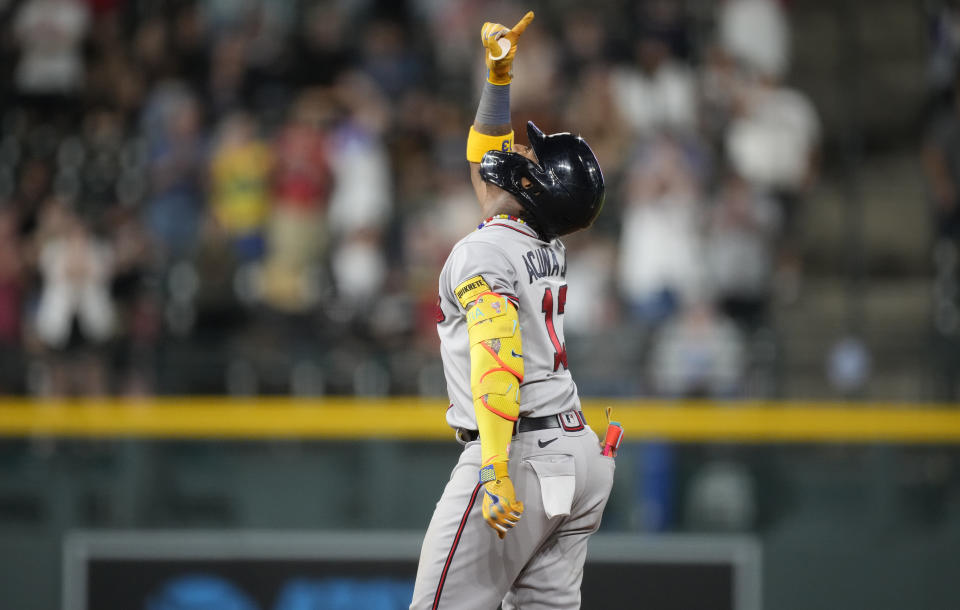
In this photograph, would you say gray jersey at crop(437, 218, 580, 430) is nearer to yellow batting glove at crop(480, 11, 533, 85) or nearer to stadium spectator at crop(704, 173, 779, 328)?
yellow batting glove at crop(480, 11, 533, 85)

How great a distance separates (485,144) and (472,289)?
65 centimetres

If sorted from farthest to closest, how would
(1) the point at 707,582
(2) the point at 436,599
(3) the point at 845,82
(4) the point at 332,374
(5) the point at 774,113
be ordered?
(3) the point at 845,82 < (5) the point at 774,113 < (4) the point at 332,374 < (1) the point at 707,582 < (2) the point at 436,599

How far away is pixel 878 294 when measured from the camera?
8.54 meters

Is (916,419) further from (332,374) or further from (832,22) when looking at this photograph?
(832,22)

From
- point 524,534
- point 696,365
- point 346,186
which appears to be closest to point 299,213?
point 346,186

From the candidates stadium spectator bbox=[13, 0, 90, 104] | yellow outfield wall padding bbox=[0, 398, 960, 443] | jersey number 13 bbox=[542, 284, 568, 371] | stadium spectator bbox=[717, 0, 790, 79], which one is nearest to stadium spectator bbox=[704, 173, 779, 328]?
stadium spectator bbox=[717, 0, 790, 79]

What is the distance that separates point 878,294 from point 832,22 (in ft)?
8.70

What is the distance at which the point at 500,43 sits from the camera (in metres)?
3.64

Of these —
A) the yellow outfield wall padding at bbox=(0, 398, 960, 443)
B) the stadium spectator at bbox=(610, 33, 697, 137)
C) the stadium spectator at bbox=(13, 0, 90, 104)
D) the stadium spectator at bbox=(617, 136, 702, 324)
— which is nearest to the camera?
the yellow outfield wall padding at bbox=(0, 398, 960, 443)

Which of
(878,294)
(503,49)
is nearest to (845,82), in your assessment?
(878,294)

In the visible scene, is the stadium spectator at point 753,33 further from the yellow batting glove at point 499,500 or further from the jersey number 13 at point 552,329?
the yellow batting glove at point 499,500

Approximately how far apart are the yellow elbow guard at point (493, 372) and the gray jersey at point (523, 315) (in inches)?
4.6

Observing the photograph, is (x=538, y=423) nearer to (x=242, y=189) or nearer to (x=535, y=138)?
(x=535, y=138)

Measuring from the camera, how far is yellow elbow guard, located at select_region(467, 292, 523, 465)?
3342 millimetres
